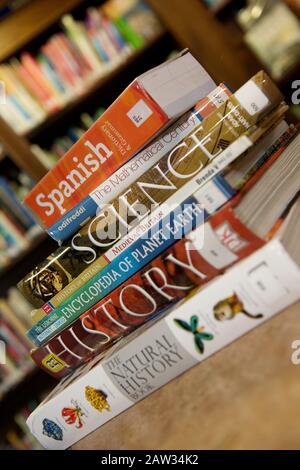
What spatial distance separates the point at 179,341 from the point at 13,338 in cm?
137

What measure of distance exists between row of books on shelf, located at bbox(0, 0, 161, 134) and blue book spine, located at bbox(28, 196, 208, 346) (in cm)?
122

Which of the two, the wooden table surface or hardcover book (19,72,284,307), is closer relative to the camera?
the wooden table surface

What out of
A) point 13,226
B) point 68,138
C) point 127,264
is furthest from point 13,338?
point 127,264

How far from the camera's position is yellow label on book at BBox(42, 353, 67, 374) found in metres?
0.73

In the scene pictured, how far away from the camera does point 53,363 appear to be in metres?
0.74

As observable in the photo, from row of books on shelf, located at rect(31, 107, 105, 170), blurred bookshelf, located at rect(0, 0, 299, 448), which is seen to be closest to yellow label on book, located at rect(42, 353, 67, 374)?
blurred bookshelf, located at rect(0, 0, 299, 448)

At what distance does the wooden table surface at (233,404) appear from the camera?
1.38ft

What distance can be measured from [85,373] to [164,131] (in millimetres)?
378

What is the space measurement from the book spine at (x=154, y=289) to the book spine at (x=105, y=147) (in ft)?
0.58

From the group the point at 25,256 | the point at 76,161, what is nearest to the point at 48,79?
the point at 25,256

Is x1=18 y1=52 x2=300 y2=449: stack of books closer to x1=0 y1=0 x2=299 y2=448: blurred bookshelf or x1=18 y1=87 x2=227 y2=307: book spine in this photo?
x1=18 y1=87 x2=227 y2=307: book spine

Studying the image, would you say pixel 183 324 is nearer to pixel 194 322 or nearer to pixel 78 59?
pixel 194 322

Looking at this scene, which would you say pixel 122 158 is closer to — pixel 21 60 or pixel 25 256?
pixel 25 256
